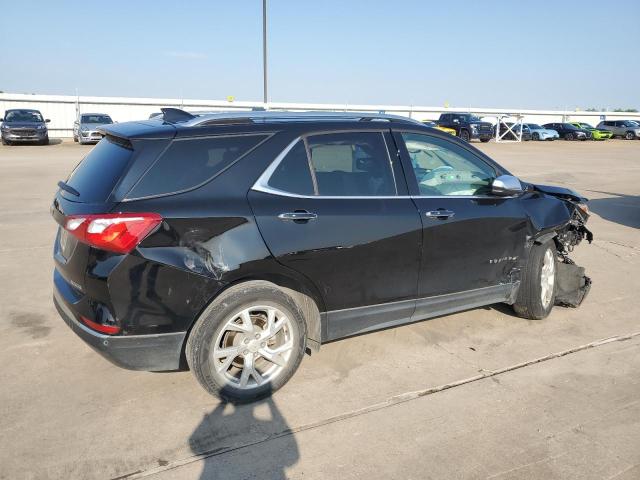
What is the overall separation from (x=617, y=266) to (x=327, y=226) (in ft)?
15.9

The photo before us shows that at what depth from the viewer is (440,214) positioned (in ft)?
13.2

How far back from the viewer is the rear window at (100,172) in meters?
3.19

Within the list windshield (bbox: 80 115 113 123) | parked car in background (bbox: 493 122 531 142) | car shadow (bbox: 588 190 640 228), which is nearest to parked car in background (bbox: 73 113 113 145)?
windshield (bbox: 80 115 113 123)

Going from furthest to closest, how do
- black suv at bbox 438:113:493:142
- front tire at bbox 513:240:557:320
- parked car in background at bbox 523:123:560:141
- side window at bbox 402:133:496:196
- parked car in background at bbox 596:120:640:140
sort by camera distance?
parked car in background at bbox 596:120:640:140 < parked car in background at bbox 523:123:560:141 < black suv at bbox 438:113:493:142 < front tire at bbox 513:240:557:320 < side window at bbox 402:133:496:196

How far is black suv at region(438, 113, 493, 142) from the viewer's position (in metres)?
34.5

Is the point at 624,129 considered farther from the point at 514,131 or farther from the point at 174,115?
the point at 174,115

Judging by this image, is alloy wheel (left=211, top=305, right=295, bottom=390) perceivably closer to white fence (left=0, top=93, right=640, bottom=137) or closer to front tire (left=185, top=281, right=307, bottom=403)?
front tire (left=185, top=281, right=307, bottom=403)

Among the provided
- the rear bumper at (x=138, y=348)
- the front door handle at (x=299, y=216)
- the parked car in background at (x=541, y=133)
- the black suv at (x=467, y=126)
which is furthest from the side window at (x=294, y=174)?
the parked car in background at (x=541, y=133)

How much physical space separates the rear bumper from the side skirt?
3.30 feet

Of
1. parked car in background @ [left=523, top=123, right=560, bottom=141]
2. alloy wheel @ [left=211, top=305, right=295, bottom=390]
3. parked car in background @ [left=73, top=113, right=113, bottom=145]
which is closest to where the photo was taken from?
alloy wheel @ [left=211, top=305, right=295, bottom=390]

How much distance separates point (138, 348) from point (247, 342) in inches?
25.5

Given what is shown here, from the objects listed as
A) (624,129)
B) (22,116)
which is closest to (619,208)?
(22,116)

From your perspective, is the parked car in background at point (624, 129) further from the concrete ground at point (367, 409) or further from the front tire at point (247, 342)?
the front tire at point (247, 342)

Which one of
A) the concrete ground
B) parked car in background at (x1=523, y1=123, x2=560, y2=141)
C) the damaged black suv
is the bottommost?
parked car in background at (x1=523, y1=123, x2=560, y2=141)
